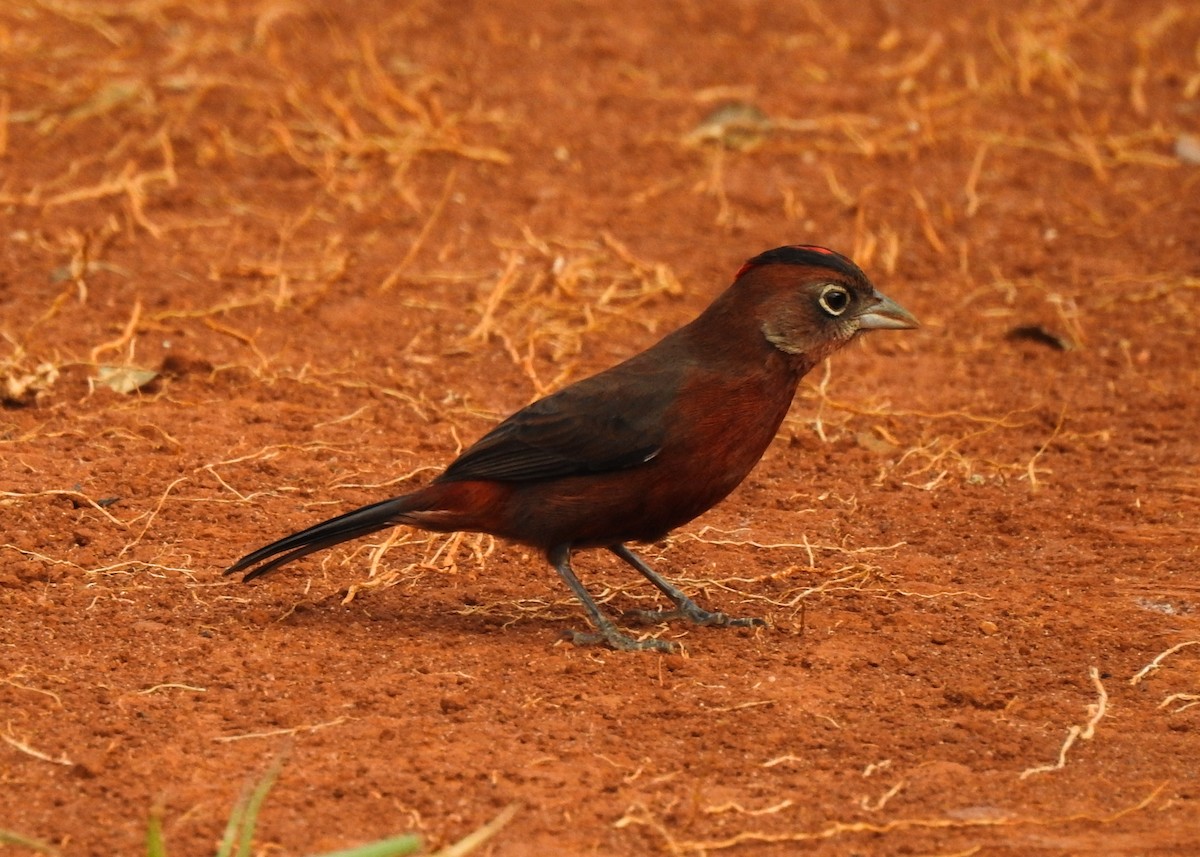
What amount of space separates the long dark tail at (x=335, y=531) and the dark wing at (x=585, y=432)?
0.19 meters

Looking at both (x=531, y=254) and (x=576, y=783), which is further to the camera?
(x=531, y=254)

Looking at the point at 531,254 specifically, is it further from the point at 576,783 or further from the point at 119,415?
the point at 576,783

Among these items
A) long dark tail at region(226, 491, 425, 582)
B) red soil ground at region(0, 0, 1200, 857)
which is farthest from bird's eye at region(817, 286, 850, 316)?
long dark tail at region(226, 491, 425, 582)

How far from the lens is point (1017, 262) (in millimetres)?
9234

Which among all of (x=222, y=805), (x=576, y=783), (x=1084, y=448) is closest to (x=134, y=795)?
(x=222, y=805)

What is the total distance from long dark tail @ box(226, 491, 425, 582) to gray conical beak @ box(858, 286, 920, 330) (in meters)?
1.59

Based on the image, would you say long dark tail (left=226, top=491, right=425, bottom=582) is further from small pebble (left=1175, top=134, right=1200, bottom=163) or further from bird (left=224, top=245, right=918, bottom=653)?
small pebble (left=1175, top=134, right=1200, bottom=163)

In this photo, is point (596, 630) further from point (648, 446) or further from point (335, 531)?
point (335, 531)

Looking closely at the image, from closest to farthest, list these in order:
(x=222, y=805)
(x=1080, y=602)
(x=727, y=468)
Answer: (x=222, y=805) < (x=727, y=468) < (x=1080, y=602)

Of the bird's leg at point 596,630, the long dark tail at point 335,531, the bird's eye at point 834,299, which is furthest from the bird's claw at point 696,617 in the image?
the bird's eye at point 834,299

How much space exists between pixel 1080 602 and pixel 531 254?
4076 mm

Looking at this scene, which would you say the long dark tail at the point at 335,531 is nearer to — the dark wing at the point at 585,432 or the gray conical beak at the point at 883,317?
the dark wing at the point at 585,432

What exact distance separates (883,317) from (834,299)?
21cm

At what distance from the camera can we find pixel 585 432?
18.1 feet
